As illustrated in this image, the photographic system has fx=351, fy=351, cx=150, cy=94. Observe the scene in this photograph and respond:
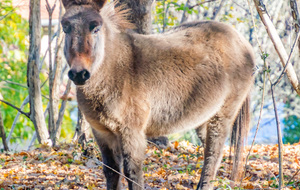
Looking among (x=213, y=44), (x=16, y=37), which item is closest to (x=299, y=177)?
(x=213, y=44)

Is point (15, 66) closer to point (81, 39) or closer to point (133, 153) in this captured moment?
point (133, 153)

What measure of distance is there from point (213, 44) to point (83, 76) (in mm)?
1966

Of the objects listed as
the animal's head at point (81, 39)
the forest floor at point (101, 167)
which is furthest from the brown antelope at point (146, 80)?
the forest floor at point (101, 167)

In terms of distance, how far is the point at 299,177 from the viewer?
4.89 metres

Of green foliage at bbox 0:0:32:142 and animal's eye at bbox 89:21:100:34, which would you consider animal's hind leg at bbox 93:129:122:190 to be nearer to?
animal's eye at bbox 89:21:100:34

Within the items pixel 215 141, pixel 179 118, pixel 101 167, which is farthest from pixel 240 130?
pixel 101 167

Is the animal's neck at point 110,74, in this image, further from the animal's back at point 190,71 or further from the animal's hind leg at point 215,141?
the animal's hind leg at point 215,141

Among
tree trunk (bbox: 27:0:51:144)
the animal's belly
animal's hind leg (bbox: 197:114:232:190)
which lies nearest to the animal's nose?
the animal's belly

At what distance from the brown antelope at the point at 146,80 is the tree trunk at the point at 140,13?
3.14 ft

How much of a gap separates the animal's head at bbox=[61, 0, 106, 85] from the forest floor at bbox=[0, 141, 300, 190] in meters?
1.43

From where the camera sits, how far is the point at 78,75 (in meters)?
3.03

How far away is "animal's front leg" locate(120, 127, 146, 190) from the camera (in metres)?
3.64

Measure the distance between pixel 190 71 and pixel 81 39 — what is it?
148 centimetres

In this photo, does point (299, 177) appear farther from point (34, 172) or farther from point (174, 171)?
point (34, 172)
